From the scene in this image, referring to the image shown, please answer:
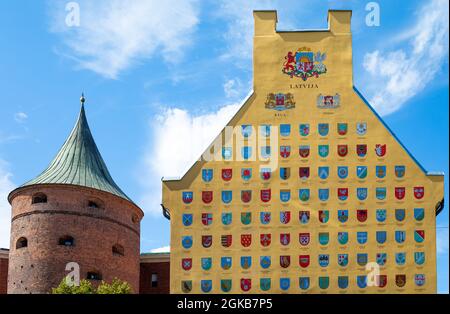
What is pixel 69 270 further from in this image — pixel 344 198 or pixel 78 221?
pixel 344 198

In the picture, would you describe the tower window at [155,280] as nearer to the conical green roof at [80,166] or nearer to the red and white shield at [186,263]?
the conical green roof at [80,166]

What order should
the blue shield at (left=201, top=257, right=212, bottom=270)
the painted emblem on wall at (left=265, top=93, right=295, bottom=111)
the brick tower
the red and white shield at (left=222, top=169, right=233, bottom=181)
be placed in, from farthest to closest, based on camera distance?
the brick tower
the painted emblem on wall at (left=265, top=93, right=295, bottom=111)
the red and white shield at (left=222, top=169, right=233, bottom=181)
the blue shield at (left=201, top=257, right=212, bottom=270)

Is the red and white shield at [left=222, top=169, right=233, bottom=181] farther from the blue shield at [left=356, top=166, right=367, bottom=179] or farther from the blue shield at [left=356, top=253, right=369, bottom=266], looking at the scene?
the blue shield at [left=356, top=253, right=369, bottom=266]

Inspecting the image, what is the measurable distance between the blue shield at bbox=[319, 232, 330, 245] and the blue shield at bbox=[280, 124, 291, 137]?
541 cm

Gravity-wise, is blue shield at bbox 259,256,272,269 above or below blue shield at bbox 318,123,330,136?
below

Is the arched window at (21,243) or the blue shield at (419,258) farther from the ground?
the arched window at (21,243)

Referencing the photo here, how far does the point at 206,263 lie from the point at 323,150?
8.31 m

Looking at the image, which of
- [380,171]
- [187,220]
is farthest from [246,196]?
[380,171]

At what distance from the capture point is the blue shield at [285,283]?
43.9 m

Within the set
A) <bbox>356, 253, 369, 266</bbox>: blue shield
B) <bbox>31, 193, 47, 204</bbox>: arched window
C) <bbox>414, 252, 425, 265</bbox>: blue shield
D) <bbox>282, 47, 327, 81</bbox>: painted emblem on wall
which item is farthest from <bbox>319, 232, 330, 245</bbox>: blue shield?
<bbox>31, 193, 47, 204</bbox>: arched window

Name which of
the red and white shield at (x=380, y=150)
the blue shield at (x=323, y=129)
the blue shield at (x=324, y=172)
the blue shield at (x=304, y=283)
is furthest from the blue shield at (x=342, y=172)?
the blue shield at (x=304, y=283)

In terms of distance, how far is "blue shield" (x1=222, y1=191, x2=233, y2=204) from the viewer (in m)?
45.0

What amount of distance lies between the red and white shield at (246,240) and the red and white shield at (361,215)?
551 centimetres
